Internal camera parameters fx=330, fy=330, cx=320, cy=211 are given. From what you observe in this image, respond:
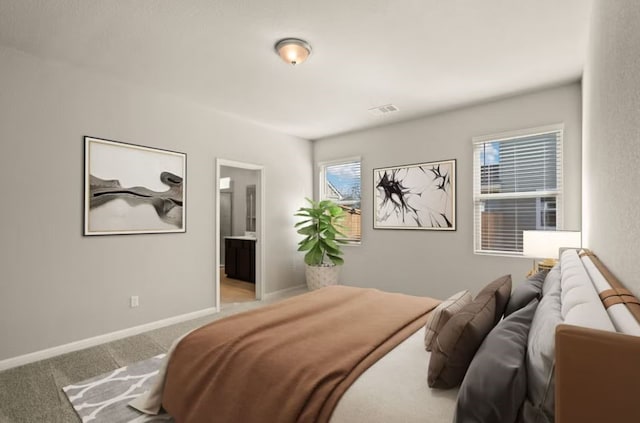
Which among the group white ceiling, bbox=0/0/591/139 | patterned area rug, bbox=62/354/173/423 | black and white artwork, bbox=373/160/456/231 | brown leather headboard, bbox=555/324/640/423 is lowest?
patterned area rug, bbox=62/354/173/423

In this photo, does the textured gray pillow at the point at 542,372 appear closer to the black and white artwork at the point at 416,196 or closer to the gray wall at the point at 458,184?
the gray wall at the point at 458,184

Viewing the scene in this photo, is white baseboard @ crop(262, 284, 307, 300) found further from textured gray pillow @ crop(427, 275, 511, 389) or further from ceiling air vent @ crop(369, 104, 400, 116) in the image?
textured gray pillow @ crop(427, 275, 511, 389)

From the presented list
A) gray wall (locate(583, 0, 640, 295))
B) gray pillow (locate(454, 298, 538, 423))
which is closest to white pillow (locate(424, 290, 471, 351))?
gray pillow (locate(454, 298, 538, 423))

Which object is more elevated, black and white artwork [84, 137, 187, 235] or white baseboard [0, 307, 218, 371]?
black and white artwork [84, 137, 187, 235]

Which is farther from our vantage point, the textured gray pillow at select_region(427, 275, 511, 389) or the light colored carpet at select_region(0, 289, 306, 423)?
the light colored carpet at select_region(0, 289, 306, 423)

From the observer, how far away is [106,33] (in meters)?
2.59

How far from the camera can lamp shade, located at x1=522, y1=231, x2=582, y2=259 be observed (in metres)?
2.80

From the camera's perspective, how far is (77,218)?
315cm

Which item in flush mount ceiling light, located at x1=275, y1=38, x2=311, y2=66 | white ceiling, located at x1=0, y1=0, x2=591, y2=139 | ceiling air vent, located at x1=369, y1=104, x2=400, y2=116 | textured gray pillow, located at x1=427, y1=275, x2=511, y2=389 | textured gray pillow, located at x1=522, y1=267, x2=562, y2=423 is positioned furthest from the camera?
ceiling air vent, located at x1=369, y1=104, x2=400, y2=116

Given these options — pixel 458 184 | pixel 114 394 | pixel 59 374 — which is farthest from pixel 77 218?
pixel 458 184

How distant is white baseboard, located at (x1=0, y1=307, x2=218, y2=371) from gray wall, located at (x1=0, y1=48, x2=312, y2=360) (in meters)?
0.05

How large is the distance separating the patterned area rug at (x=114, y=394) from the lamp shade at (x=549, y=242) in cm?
310

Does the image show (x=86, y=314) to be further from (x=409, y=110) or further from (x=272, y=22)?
(x=409, y=110)

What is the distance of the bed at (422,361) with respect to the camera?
2.16ft
